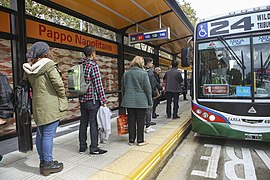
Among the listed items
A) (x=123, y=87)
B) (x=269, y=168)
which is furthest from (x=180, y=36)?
(x=269, y=168)

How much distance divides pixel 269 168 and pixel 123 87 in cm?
280

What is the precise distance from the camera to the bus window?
3795 mm

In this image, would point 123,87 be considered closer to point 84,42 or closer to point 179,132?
point 179,132

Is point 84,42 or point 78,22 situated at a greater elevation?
point 78,22

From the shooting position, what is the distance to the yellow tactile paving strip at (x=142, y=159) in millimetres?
2613

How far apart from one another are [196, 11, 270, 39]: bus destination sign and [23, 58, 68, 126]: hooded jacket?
326 centimetres

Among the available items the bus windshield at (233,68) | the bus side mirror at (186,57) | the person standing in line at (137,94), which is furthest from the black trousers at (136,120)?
the bus side mirror at (186,57)

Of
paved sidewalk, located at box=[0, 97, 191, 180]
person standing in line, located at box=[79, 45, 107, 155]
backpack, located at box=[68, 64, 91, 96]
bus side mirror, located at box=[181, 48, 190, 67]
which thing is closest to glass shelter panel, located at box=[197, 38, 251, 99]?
bus side mirror, located at box=[181, 48, 190, 67]

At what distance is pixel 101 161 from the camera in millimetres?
3031

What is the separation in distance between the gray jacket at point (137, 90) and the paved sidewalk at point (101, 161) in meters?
0.82

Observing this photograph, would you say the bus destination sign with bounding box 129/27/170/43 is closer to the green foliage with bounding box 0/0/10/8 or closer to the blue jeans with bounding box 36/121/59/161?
the green foliage with bounding box 0/0/10/8

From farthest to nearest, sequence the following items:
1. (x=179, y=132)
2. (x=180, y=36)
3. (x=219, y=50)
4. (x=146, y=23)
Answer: (x=180, y=36) → (x=146, y=23) → (x=179, y=132) → (x=219, y=50)

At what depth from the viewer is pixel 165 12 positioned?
18.9ft

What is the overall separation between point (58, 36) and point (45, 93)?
278 cm
